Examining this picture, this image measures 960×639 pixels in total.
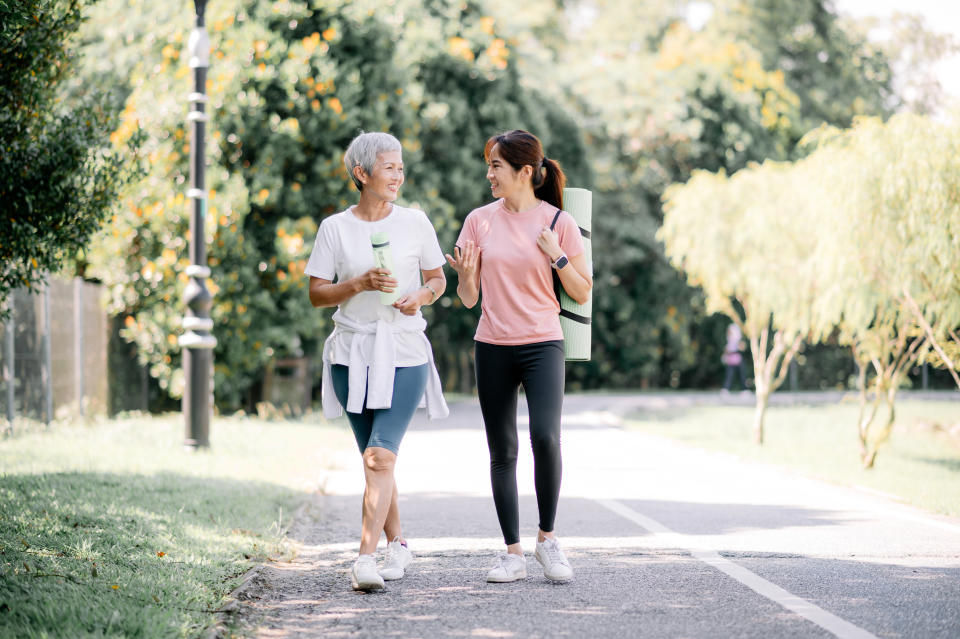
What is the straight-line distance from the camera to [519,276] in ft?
17.8

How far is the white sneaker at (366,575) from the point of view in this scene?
16.9 feet

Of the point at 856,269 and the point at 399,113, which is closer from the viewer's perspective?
the point at 856,269

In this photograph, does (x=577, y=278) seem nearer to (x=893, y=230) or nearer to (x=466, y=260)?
(x=466, y=260)

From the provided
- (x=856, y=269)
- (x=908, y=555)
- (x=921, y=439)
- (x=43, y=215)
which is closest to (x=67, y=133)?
(x=43, y=215)

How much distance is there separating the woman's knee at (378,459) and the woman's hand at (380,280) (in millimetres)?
763

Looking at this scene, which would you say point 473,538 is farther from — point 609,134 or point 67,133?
point 609,134

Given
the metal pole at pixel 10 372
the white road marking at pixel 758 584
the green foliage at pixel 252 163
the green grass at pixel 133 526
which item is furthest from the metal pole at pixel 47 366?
the white road marking at pixel 758 584

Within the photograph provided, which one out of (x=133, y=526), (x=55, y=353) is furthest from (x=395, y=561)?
(x=55, y=353)

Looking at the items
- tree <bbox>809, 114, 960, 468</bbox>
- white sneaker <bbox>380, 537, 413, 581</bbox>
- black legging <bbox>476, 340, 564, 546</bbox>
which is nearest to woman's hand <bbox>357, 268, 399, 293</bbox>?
black legging <bbox>476, 340, 564, 546</bbox>

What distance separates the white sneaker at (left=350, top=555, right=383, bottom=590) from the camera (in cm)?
516

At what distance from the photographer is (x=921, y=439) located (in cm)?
1891

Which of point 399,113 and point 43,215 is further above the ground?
point 399,113

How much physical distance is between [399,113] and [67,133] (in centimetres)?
1061

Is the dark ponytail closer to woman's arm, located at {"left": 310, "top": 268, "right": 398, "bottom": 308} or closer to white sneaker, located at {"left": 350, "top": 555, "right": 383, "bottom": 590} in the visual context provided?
woman's arm, located at {"left": 310, "top": 268, "right": 398, "bottom": 308}
